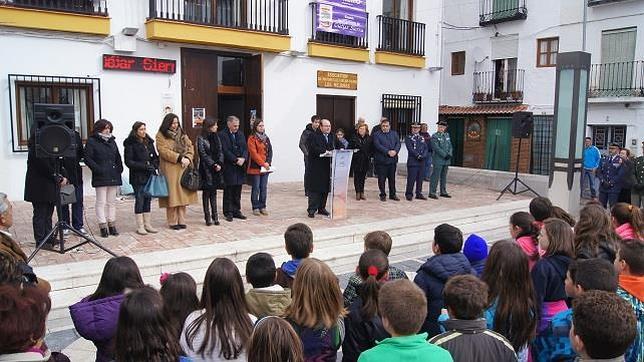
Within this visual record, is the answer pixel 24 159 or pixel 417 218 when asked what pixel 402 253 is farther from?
pixel 24 159

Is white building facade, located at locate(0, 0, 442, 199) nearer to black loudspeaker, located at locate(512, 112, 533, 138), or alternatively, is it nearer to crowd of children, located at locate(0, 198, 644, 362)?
black loudspeaker, located at locate(512, 112, 533, 138)

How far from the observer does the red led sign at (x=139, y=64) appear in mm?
11209

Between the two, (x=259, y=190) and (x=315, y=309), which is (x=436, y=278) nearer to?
(x=315, y=309)

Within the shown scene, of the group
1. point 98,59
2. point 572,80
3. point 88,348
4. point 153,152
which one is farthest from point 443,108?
point 88,348

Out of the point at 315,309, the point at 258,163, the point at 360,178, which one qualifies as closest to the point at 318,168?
the point at 258,163

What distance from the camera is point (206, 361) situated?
2.66m

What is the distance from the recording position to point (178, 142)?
803cm

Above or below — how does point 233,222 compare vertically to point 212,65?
below

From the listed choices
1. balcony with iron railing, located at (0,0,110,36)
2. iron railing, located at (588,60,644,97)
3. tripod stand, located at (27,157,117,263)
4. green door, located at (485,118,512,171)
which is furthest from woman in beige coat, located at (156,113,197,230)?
green door, located at (485,118,512,171)

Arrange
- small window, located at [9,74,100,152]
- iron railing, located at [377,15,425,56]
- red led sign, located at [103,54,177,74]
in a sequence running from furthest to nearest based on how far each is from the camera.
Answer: iron railing, located at [377,15,425,56]
red led sign, located at [103,54,177,74]
small window, located at [9,74,100,152]

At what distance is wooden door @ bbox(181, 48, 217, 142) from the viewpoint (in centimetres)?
1235

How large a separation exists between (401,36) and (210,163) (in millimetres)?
10148

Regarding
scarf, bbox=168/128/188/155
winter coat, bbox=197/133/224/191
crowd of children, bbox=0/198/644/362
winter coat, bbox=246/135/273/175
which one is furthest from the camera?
winter coat, bbox=246/135/273/175

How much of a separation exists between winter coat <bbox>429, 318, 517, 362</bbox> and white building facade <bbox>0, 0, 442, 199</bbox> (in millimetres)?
10092
